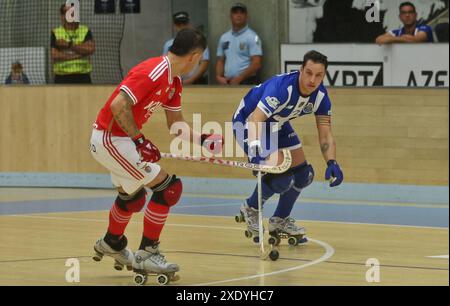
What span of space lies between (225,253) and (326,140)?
1.60m

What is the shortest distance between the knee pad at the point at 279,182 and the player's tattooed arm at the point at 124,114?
9.71 feet

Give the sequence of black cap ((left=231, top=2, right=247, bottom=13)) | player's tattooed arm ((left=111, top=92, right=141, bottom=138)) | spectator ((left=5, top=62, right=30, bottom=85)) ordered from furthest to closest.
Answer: spectator ((left=5, top=62, right=30, bottom=85)) → black cap ((left=231, top=2, right=247, bottom=13)) → player's tattooed arm ((left=111, top=92, right=141, bottom=138))

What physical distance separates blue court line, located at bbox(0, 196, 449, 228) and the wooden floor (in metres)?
0.49

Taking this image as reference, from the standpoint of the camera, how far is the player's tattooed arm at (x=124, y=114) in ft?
28.4

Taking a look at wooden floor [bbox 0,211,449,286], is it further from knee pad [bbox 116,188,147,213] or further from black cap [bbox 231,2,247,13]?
black cap [bbox 231,2,247,13]

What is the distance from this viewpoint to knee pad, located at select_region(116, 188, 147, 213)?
9.23 meters

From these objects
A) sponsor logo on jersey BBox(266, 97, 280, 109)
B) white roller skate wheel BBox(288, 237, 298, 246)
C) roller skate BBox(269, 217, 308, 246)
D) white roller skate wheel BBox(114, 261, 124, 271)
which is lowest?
white roller skate wheel BBox(288, 237, 298, 246)

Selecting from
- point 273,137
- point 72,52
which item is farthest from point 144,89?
point 72,52

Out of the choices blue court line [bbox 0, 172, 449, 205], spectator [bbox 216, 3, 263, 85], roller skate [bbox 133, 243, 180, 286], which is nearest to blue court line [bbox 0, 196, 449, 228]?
blue court line [bbox 0, 172, 449, 205]

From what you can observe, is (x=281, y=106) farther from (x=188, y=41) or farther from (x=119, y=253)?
(x=119, y=253)

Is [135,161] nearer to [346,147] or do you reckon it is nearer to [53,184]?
[346,147]

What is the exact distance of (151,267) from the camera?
8.88m

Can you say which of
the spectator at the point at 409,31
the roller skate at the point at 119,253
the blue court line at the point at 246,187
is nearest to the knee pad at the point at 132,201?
the roller skate at the point at 119,253

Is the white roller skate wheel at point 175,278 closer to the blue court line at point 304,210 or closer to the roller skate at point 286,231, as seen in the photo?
the roller skate at point 286,231
